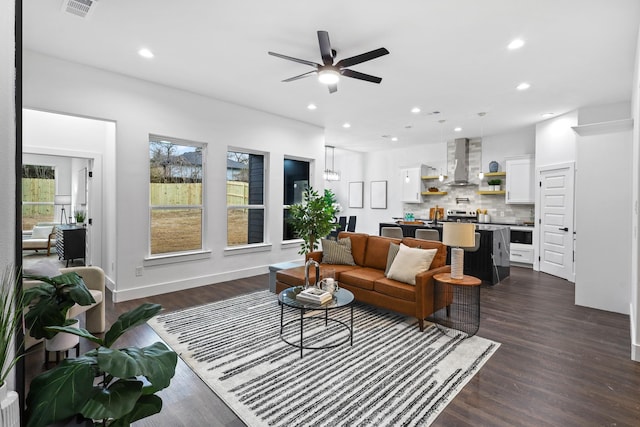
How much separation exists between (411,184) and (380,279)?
584cm

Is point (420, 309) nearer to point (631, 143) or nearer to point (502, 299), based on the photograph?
point (502, 299)

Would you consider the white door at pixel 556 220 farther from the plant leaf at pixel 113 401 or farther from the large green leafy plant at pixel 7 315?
the large green leafy plant at pixel 7 315

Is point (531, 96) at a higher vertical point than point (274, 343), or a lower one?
higher

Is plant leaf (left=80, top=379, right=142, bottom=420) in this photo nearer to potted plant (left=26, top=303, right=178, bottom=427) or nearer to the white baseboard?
potted plant (left=26, top=303, right=178, bottom=427)

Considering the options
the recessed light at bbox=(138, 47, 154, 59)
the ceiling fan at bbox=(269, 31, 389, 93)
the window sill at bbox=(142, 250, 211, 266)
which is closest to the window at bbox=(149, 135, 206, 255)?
the window sill at bbox=(142, 250, 211, 266)

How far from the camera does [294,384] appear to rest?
2.38 meters

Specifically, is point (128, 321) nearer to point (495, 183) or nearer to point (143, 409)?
point (143, 409)

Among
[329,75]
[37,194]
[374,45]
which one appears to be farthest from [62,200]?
[374,45]

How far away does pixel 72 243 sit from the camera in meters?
6.35

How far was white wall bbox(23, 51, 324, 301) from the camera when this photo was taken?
12.8 feet

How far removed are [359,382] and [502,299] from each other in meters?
3.12

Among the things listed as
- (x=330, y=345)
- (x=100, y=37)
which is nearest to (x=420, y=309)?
(x=330, y=345)

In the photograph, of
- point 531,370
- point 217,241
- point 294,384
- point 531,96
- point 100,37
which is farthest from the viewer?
point 217,241

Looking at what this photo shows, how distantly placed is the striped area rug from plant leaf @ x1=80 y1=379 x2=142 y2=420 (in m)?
0.98
